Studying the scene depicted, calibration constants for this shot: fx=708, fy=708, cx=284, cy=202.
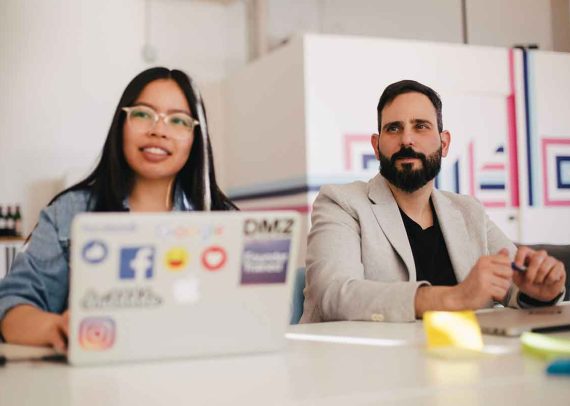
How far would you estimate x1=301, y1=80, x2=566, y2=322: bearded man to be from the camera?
167cm

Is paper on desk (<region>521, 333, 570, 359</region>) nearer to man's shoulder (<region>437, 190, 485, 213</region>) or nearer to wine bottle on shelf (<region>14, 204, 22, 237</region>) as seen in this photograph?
man's shoulder (<region>437, 190, 485, 213</region>)

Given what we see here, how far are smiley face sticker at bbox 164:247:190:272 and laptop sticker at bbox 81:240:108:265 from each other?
0.26ft

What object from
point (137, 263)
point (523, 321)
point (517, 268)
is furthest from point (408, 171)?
point (137, 263)

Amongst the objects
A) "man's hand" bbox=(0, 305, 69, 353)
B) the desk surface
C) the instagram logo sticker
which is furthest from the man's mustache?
the instagram logo sticker

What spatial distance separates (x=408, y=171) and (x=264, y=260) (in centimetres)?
108

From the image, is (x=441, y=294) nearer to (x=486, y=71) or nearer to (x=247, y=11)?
(x=486, y=71)

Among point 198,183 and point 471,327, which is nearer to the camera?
point 471,327

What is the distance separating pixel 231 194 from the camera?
5406 millimetres

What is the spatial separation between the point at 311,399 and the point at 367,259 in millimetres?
1140

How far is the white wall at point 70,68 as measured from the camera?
502cm

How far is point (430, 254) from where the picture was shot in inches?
79.1

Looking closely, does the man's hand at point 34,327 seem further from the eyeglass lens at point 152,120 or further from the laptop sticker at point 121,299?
the eyeglass lens at point 152,120

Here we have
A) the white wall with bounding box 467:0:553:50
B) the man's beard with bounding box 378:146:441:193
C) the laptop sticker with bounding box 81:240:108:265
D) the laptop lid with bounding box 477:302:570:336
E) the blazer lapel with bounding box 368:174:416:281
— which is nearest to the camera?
the laptop sticker with bounding box 81:240:108:265

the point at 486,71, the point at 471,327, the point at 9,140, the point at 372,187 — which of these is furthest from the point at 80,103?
Result: the point at 471,327
